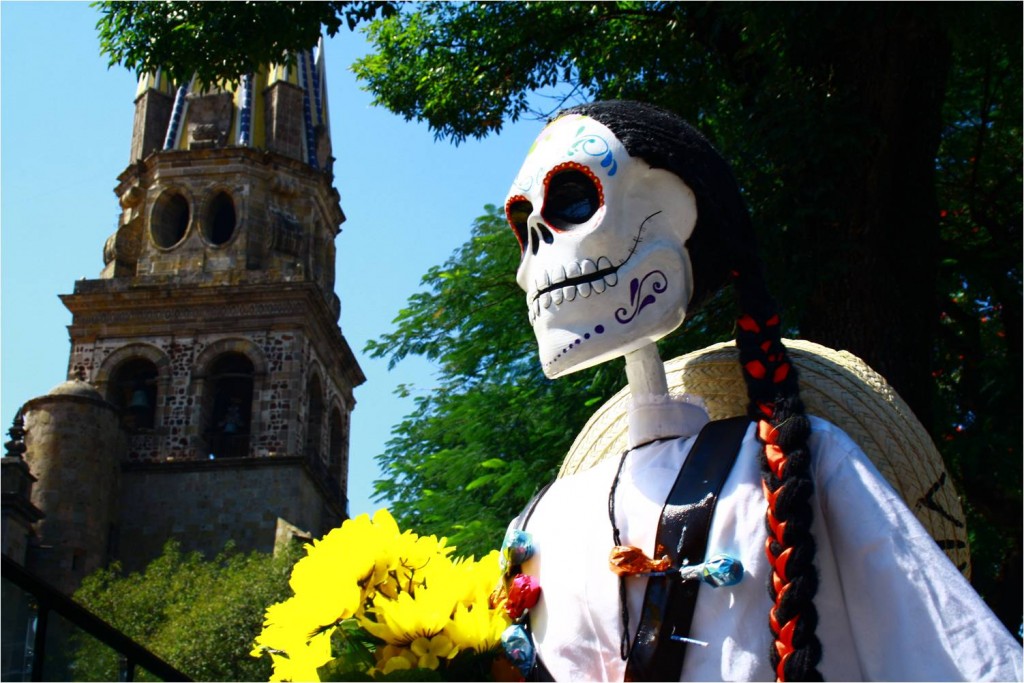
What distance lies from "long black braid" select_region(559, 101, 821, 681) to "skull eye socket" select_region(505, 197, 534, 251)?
0.28 meters

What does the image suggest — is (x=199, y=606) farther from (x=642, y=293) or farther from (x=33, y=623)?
(x=642, y=293)

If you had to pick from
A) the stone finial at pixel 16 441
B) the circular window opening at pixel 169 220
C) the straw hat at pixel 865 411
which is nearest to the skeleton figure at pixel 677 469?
the straw hat at pixel 865 411

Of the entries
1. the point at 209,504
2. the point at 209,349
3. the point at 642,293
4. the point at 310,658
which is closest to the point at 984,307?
the point at 642,293

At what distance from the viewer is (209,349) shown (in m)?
35.6

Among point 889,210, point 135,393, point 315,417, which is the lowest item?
point 889,210

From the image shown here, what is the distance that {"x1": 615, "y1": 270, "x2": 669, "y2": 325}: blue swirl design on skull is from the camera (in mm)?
3449

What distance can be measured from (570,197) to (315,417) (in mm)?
34162

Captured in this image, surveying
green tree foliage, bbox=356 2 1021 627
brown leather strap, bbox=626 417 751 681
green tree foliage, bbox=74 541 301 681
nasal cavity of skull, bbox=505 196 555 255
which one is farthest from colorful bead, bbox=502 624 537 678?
green tree foliage, bbox=74 541 301 681

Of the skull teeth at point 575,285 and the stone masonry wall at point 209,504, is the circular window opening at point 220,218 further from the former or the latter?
the skull teeth at point 575,285

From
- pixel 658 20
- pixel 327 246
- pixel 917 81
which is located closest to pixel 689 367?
pixel 917 81

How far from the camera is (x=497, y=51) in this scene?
954 cm

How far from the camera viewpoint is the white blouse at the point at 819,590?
9.67ft

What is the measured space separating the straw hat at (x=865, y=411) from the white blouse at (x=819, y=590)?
21 centimetres

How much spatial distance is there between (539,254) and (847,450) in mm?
891
